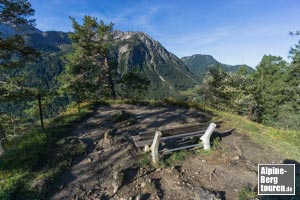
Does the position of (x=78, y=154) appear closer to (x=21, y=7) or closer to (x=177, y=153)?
(x=177, y=153)

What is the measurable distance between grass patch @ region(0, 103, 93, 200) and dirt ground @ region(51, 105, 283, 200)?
13.3 inches

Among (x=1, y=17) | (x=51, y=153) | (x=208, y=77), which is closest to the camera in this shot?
(x=51, y=153)

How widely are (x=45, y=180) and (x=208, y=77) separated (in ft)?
90.6

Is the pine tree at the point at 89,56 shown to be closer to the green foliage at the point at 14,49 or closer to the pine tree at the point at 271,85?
the green foliage at the point at 14,49

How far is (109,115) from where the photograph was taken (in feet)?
39.4

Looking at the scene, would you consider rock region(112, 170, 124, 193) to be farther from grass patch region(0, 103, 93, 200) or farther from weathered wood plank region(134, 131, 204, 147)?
grass patch region(0, 103, 93, 200)

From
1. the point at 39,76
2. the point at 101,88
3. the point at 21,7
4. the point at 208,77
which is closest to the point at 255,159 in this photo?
the point at 21,7

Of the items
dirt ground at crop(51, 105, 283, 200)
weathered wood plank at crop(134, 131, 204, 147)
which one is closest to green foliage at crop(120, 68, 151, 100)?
dirt ground at crop(51, 105, 283, 200)

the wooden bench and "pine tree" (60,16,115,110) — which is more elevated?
"pine tree" (60,16,115,110)

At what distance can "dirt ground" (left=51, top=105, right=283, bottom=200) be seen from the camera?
5.30 meters

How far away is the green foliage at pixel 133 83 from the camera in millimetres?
21906

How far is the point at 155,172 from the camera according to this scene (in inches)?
239

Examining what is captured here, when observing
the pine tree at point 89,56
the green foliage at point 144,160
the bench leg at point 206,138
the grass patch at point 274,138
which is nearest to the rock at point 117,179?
the green foliage at point 144,160

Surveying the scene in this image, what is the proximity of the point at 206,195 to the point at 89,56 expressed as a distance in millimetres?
17471
